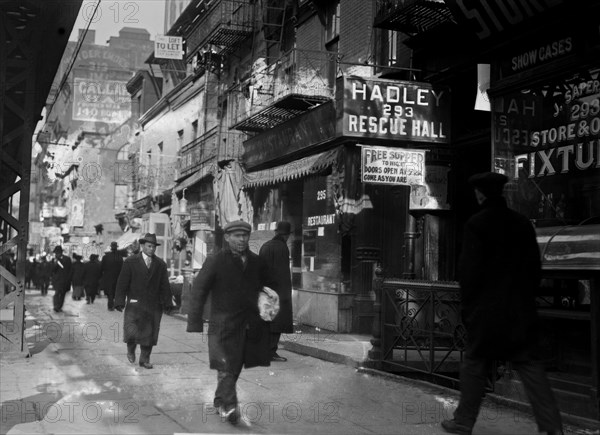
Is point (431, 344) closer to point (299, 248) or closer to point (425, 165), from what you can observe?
point (425, 165)

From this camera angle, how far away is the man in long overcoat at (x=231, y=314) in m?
6.41

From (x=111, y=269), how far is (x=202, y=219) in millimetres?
4834

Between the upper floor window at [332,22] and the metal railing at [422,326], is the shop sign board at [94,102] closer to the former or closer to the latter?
the upper floor window at [332,22]

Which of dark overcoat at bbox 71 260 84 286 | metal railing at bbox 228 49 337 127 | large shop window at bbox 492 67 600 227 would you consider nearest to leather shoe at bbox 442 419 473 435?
large shop window at bbox 492 67 600 227

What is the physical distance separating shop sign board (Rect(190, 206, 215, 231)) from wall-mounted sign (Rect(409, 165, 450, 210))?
43.5 feet

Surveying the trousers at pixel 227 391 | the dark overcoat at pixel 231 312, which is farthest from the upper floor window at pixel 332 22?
the trousers at pixel 227 391

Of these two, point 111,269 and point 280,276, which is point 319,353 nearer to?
point 280,276

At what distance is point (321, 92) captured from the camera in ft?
53.9

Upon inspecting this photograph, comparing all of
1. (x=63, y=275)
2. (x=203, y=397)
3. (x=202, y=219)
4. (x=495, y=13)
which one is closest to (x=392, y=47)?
(x=495, y=13)

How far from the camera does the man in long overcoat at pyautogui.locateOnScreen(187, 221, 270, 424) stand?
6414mm

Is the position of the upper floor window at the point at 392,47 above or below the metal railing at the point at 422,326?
above

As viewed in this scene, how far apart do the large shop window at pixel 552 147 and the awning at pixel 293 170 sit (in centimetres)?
520

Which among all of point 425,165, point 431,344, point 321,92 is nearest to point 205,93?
point 321,92

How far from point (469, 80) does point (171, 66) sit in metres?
25.1
